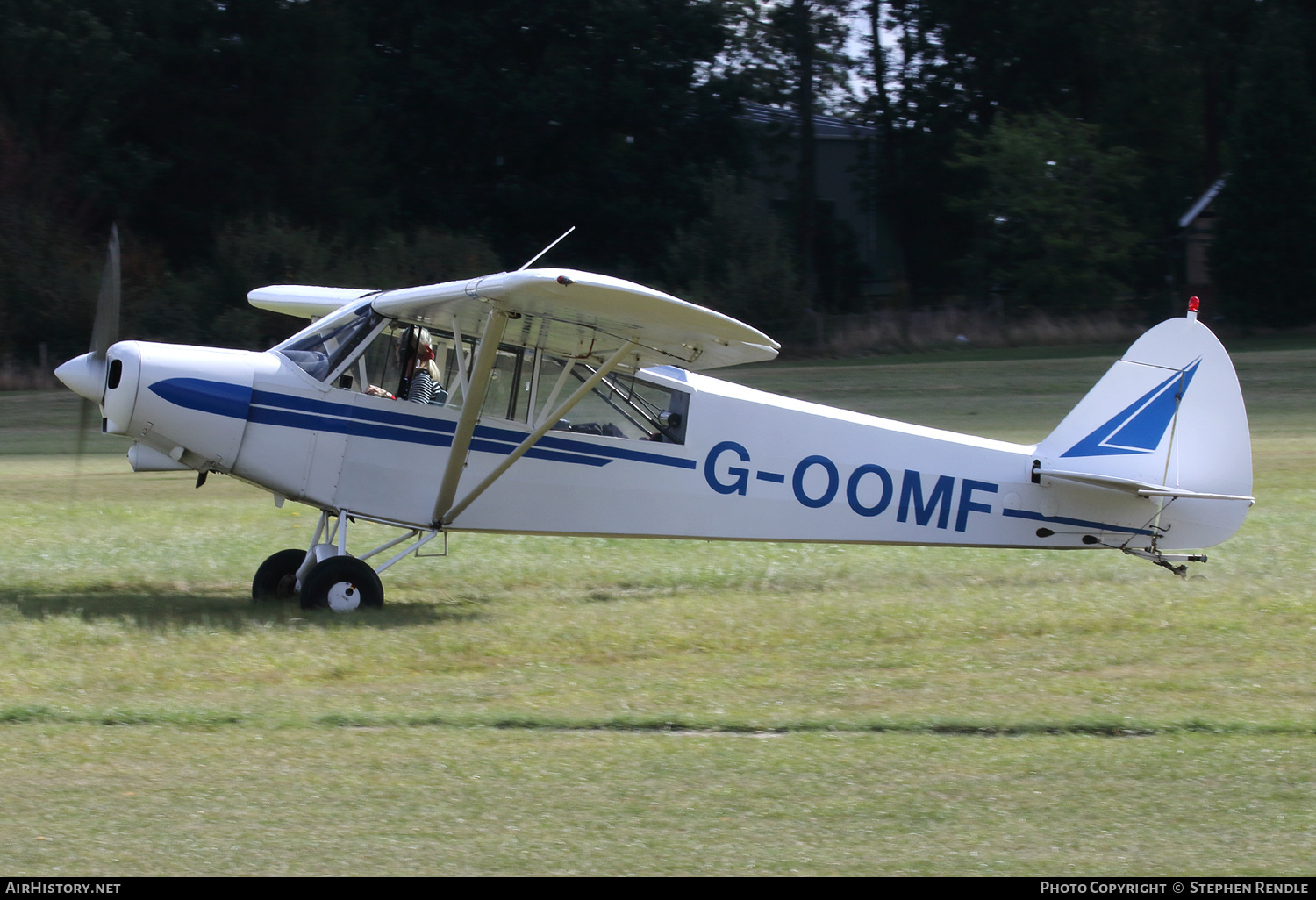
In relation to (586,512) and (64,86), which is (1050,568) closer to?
(586,512)

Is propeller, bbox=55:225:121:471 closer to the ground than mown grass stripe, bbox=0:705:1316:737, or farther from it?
farther from it

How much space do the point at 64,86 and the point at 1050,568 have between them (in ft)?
120

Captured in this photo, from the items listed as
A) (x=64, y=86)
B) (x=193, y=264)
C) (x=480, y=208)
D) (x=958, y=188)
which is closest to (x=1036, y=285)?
(x=958, y=188)

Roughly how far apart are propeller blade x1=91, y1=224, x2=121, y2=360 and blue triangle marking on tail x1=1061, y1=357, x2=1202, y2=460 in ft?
22.9

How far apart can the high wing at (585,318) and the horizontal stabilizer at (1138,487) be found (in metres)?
2.59

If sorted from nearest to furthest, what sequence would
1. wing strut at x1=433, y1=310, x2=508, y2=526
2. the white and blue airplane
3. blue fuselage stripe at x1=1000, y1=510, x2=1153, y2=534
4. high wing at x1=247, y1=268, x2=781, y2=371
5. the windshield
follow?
high wing at x1=247, y1=268, x2=781, y2=371 < wing strut at x1=433, y1=310, x2=508, y2=526 < the white and blue airplane < the windshield < blue fuselage stripe at x1=1000, y1=510, x2=1153, y2=534

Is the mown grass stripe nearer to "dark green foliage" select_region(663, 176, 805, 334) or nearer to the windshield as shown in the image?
the windshield

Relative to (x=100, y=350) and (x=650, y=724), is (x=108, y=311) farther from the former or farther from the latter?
(x=650, y=724)

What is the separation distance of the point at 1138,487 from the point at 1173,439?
442mm

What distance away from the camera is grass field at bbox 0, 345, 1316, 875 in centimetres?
481

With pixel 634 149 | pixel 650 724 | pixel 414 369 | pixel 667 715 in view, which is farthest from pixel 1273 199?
pixel 650 724

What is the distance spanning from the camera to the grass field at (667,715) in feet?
15.8

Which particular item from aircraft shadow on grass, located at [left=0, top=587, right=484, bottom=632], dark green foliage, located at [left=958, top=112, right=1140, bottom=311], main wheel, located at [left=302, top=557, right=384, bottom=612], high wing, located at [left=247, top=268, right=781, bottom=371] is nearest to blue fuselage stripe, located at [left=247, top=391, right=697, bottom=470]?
high wing, located at [left=247, top=268, right=781, bottom=371]

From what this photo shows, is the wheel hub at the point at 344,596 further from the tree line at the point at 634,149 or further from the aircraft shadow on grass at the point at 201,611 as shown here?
the tree line at the point at 634,149
